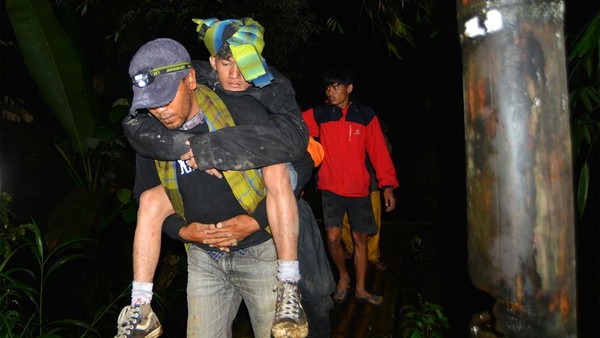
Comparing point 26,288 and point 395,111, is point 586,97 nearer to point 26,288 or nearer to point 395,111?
point 26,288

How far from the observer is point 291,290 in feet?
7.48

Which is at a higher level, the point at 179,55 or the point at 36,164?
the point at 179,55

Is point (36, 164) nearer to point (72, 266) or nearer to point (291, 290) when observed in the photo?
point (72, 266)

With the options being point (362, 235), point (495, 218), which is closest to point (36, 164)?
point (362, 235)

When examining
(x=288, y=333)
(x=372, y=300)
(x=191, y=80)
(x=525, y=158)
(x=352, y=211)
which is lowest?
(x=372, y=300)

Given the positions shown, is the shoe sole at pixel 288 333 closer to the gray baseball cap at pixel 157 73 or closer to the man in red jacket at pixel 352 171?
the gray baseball cap at pixel 157 73

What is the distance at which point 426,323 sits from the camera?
4.65 metres

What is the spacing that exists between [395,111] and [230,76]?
33.9 ft

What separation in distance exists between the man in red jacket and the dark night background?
375 mm

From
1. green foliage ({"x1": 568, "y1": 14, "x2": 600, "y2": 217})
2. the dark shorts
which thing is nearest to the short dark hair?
the dark shorts

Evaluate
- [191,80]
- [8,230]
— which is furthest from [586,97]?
[8,230]

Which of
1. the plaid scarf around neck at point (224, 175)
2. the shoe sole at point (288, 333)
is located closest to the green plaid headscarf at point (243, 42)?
the plaid scarf around neck at point (224, 175)

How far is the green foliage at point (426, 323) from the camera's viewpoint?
15.2 feet

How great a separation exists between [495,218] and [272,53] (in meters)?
5.26
